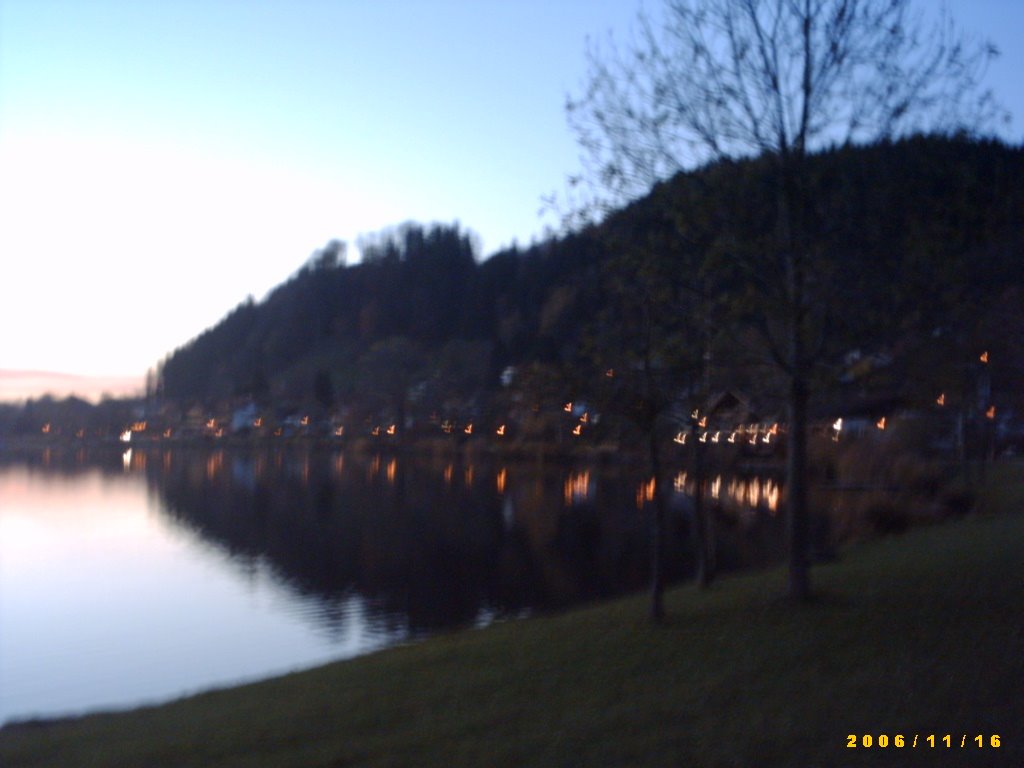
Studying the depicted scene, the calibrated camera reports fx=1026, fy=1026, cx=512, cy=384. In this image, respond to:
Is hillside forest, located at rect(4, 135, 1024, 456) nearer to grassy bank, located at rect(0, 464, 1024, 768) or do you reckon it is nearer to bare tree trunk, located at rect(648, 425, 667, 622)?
bare tree trunk, located at rect(648, 425, 667, 622)

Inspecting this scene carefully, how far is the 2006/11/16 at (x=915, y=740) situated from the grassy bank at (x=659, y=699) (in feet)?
0.09

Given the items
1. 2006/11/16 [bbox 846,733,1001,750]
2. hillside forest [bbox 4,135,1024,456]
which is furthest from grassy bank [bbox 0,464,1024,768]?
hillside forest [bbox 4,135,1024,456]

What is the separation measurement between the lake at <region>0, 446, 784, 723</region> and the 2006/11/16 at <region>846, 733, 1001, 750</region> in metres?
10.1

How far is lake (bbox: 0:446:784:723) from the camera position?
17.0 metres

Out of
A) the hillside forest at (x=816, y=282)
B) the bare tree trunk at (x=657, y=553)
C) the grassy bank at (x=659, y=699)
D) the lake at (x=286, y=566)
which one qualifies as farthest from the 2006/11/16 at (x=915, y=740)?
the lake at (x=286, y=566)

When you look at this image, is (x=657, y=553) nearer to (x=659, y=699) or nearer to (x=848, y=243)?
(x=848, y=243)

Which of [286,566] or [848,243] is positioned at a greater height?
[848,243]

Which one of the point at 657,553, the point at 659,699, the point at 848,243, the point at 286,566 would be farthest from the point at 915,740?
the point at 286,566

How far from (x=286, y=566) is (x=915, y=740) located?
22342 mm

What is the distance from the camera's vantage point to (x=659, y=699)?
7.73 m

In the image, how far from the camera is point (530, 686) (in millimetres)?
8680

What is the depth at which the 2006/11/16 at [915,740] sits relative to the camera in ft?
20.2

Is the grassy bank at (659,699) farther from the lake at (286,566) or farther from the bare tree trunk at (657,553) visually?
the lake at (286,566)

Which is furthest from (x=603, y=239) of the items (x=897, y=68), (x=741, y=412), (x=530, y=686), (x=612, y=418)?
(x=741, y=412)
